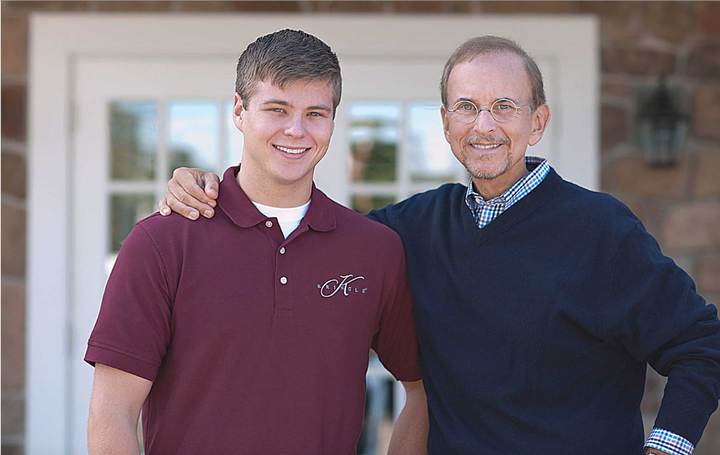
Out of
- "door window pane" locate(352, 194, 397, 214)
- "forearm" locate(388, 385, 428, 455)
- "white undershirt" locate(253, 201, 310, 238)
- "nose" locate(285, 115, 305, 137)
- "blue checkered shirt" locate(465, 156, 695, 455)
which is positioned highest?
"nose" locate(285, 115, 305, 137)

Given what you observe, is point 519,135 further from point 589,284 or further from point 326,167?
point 326,167

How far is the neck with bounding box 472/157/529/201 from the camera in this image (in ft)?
7.86

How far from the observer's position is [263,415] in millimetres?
2098

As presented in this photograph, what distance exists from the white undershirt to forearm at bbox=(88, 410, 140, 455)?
0.53 m

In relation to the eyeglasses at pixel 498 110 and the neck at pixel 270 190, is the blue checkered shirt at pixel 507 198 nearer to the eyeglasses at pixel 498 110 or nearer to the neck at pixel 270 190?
the eyeglasses at pixel 498 110

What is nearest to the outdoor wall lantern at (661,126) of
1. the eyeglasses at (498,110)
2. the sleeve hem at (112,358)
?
the eyeglasses at (498,110)

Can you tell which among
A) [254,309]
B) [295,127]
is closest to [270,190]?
[295,127]

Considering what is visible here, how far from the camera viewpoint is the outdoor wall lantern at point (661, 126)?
167 inches

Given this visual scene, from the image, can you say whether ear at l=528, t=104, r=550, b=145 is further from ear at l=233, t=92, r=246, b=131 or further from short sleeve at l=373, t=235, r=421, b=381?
ear at l=233, t=92, r=246, b=131

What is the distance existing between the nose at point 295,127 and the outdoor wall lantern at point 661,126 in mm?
2482

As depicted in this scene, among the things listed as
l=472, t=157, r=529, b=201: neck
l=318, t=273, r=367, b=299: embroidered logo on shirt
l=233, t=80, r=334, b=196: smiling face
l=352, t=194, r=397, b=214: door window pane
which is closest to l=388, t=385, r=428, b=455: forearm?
l=318, t=273, r=367, b=299: embroidered logo on shirt

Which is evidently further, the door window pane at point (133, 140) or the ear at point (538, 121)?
the door window pane at point (133, 140)

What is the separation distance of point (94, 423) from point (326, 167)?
95.1 inches

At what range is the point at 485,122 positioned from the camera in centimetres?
232
